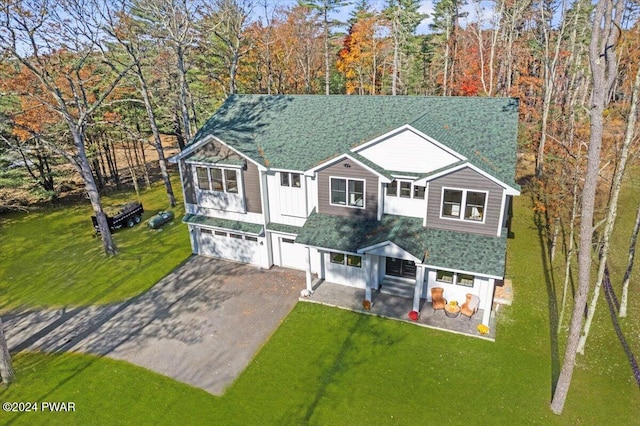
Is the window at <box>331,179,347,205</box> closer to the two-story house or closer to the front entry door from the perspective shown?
the two-story house

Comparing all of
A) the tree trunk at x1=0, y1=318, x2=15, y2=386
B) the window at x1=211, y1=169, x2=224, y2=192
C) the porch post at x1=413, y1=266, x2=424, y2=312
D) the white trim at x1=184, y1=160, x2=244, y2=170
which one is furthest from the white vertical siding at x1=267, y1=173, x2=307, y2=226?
the tree trunk at x1=0, y1=318, x2=15, y2=386

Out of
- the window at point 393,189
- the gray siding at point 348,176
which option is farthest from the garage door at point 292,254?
the window at point 393,189

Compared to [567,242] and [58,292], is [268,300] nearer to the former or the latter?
[58,292]

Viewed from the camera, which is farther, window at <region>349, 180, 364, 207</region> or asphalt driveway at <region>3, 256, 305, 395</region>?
window at <region>349, 180, 364, 207</region>

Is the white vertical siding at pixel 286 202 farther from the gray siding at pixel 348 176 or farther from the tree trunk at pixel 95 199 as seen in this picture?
the tree trunk at pixel 95 199

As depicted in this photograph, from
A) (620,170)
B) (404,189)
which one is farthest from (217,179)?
(620,170)

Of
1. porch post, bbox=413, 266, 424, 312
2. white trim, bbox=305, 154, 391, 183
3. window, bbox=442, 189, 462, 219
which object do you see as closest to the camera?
porch post, bbox=413, 266, 424, 312

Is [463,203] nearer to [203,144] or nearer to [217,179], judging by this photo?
[217,179]
